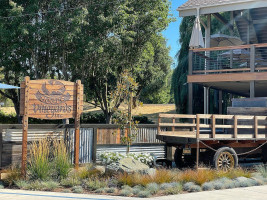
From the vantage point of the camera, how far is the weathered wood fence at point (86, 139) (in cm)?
1124

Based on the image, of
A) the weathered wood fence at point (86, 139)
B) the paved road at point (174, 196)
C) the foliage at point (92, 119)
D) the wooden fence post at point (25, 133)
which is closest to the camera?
the paved road at point (174, 196)

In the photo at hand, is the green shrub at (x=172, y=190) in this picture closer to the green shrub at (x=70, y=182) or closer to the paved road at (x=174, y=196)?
the paved road at (x=174, y=196)

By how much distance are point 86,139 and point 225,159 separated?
14.3ft

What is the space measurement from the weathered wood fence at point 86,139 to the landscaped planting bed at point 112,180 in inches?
34.8

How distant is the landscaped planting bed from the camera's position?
908 centimetres

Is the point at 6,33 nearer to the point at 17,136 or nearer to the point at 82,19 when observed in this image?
the point at 82,19

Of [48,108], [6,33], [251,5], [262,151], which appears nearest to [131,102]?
[48,108]

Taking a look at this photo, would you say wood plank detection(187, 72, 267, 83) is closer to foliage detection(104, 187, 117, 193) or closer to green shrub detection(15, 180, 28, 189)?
foliage detection(104, 187, 117, 193)

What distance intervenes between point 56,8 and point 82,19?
2.45 metres

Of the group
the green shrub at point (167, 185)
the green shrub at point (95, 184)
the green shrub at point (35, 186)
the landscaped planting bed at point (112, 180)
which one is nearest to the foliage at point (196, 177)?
the landscaped planting bed at point (112, 180)

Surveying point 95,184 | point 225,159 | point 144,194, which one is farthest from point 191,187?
point 225,159

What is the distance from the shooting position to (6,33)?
2047 cm

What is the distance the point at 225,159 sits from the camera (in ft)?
39.0

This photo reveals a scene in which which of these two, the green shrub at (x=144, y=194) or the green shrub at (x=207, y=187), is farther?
the green shrub at (x=207, y=187)
